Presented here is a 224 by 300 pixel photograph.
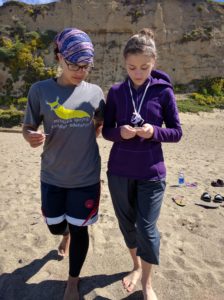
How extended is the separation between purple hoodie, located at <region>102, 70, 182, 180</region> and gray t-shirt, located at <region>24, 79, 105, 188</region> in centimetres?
19

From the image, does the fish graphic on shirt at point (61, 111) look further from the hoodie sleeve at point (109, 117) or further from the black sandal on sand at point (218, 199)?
the black sandal on sand at point (218, 199)

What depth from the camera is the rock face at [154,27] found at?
80.8 feet

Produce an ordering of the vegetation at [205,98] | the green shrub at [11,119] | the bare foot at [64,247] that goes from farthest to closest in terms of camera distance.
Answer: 1. the vegetation at [205,98]
2. the green shrub at [11,119]
3. the bare foot at [64,247]

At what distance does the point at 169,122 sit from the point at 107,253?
1626mm

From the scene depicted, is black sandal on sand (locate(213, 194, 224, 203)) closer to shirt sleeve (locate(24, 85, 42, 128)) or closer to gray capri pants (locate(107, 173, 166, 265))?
gray capri pants (locate(107, 173, 166, 265))

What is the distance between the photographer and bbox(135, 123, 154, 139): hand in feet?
7.62

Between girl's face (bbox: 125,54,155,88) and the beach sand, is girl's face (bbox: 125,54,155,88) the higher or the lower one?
the higher one

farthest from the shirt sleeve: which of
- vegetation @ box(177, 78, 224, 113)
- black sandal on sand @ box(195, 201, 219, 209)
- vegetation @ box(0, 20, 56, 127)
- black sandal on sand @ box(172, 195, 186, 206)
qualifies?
vegetation @ box(0, 20, 56, 127)

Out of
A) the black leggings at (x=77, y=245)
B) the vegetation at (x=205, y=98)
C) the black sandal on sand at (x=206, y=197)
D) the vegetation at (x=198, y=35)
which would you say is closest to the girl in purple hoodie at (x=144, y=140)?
the black leggings at (x=77, y=245)

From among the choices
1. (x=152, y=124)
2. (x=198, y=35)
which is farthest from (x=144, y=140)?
(x=198, y=35)

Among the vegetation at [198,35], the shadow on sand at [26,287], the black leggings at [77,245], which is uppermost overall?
the vegetation at [198,35]

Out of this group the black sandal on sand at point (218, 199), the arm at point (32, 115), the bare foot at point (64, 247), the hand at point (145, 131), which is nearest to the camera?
the hand at point (145, 131)

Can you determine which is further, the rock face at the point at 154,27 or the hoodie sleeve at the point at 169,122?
the rock face at the point at 154,27

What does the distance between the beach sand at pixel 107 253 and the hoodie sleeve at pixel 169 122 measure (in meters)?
1.34
